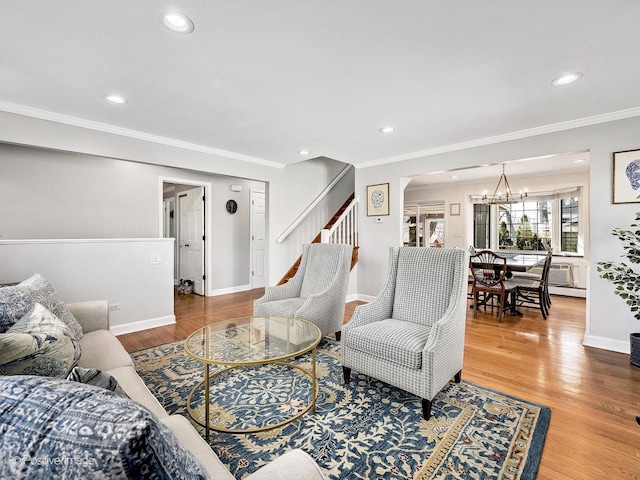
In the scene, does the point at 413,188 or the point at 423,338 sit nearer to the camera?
the point at 423,338

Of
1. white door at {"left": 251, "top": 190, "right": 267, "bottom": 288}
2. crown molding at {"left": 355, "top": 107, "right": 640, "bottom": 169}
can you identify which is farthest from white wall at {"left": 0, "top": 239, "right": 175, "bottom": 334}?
crown molding at {"left": 355, "top": 107, "right": 640, "bottom": 169}

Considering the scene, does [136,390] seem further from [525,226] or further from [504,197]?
[525,226]

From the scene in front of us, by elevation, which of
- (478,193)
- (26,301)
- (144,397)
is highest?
(478,193)

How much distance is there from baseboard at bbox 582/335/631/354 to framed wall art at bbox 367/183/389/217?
283 cm

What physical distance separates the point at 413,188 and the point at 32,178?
7.34 m

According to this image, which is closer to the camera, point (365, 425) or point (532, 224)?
point (365, 425)

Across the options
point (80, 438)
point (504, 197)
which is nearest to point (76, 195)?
point (80, 438)

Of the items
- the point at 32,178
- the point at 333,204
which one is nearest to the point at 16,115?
the point at 32,178

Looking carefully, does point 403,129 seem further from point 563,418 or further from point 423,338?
point 563,418

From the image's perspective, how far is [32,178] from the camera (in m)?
3.92

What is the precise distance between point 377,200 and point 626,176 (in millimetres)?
2887

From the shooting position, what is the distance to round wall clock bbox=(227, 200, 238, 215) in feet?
19.7

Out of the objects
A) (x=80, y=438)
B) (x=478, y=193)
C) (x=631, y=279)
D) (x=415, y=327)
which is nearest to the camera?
(x=80, y=438)

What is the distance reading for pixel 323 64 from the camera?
2223 millimetres
